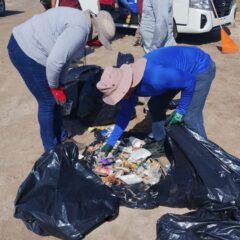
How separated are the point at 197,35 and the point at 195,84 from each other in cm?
558

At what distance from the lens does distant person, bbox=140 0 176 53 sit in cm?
455

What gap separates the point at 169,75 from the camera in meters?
3.35

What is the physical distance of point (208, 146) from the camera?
3.69m

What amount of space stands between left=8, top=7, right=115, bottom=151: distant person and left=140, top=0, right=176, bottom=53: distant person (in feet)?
3.33

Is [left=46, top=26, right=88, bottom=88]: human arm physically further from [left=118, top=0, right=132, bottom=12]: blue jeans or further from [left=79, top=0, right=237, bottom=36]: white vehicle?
[left=118, top=0, right=132, bottom=12]: blue jeans

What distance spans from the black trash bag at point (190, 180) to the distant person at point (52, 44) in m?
0.98

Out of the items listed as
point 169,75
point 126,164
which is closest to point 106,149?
point 126,164

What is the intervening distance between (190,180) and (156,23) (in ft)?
5.83

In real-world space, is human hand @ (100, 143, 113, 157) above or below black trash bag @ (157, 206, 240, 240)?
below

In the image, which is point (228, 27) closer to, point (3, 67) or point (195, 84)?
point (3, 67)

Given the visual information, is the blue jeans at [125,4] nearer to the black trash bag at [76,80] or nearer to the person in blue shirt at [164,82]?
the black trash bag at [76,80]

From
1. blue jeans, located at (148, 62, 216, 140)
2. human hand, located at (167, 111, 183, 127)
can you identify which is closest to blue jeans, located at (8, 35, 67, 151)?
blue jeans, located at (148, 62, 216, 140)

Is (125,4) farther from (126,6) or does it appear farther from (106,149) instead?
(106,149)

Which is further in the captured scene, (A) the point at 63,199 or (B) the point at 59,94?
(B) the point at 59,94
